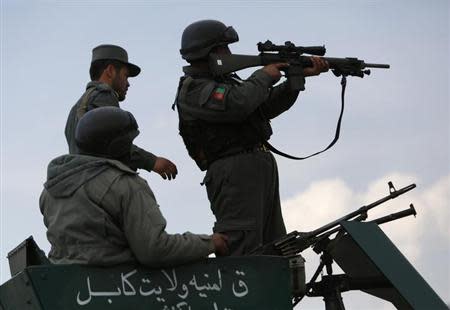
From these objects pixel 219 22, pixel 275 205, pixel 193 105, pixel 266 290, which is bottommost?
pixel 266 290

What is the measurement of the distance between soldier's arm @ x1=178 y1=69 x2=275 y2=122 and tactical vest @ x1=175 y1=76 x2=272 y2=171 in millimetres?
101

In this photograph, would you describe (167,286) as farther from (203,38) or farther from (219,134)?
(203,38)

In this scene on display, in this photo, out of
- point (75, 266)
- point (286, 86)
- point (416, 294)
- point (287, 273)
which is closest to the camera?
point (75, 266)

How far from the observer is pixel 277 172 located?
8305 millimetres

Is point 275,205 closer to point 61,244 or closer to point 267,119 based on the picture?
point 267,119

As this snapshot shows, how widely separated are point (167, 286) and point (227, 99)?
218 cm

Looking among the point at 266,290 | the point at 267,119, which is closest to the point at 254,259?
the point at 266,290

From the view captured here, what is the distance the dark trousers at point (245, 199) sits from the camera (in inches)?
310

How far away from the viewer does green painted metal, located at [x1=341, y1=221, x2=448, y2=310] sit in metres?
6.83

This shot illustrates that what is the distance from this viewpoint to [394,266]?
6969 mm

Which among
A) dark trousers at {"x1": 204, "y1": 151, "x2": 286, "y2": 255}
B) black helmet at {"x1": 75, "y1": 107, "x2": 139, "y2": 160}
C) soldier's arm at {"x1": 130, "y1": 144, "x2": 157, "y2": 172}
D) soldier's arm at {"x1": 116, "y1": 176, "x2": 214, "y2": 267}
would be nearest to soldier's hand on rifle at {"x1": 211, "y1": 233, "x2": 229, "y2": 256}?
soldier's arm at {"x1": 116, "y1": 176, "x2": 214, "y2": 267}

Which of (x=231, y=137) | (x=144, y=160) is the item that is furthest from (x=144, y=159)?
(x=231, y=137)

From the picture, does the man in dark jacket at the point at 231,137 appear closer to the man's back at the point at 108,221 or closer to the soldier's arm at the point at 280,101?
the soldier's arm at the point at 280,101

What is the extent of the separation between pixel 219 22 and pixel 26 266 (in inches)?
118
